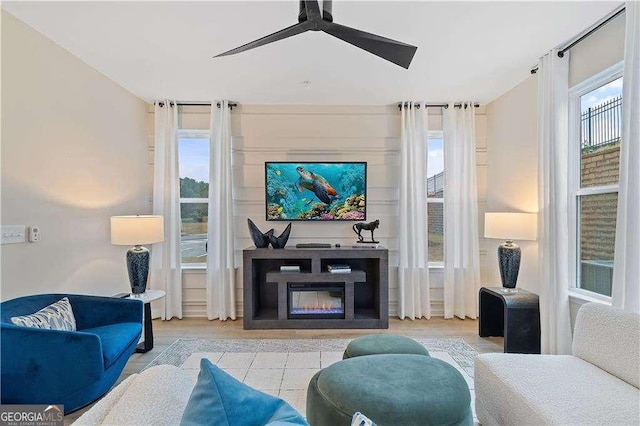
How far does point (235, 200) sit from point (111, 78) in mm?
1840

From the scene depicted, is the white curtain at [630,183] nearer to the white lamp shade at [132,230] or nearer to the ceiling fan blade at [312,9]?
the ceiling fan blade at [312,9]

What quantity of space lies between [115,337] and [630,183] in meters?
3.57

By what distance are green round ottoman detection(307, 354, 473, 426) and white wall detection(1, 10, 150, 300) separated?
7.72 ft

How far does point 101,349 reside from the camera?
2113mm

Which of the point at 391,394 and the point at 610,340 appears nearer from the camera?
the point at 391,394

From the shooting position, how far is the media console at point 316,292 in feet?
12.6

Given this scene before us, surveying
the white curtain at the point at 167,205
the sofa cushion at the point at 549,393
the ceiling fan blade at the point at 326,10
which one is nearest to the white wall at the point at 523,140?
the sofa cushion at the point at 549,393

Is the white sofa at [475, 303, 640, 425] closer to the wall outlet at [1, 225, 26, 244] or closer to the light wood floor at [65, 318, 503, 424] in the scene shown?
the light wood floor at [65, 318, 503, 424]

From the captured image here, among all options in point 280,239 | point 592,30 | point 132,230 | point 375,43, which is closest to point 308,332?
point 280,239

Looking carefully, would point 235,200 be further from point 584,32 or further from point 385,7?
point 584,32

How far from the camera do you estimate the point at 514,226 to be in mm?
3232

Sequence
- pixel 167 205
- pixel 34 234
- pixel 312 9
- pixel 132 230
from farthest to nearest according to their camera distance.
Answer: pixel 167 205
pixel 132 230
pixel 34 234
pixel 312 9

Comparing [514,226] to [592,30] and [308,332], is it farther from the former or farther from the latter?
[308,332]

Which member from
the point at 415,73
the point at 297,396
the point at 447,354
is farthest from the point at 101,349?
the point at 415,73
